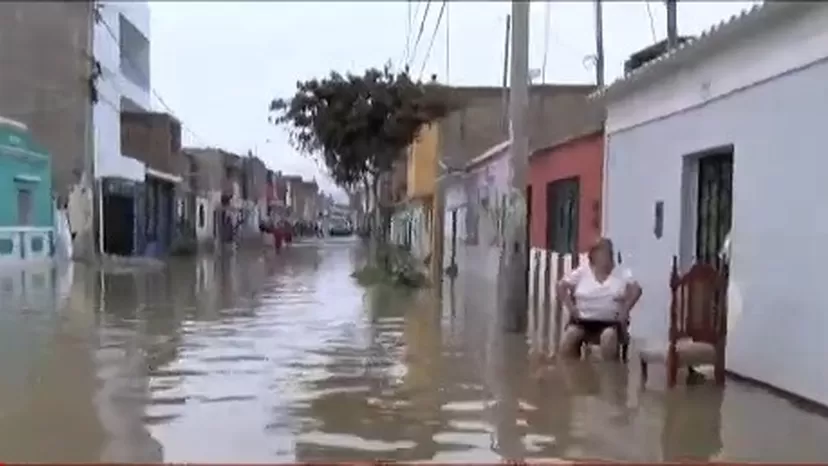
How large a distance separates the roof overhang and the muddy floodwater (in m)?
2.94

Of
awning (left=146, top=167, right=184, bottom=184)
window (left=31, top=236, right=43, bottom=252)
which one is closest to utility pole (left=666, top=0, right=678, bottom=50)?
window (left=31, top=236, right=43, bottom=252)

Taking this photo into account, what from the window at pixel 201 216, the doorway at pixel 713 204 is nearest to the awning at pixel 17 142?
the doorway at pixel 713 204

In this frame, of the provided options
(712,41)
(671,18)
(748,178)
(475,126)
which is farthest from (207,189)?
(748,178)

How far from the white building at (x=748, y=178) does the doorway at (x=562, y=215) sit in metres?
3.65

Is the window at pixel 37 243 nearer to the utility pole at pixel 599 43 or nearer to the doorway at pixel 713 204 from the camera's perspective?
the utility pole at pixel 599 43

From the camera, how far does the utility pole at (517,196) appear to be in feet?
43.7

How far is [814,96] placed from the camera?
26.9ft

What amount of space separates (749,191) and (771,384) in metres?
1.69

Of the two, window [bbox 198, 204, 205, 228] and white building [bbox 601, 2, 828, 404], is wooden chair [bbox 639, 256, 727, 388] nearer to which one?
white building [bbox 601, 2, 828, 404]

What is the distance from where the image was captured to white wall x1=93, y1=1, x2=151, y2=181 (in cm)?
3622

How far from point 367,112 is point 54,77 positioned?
1029 centimetres

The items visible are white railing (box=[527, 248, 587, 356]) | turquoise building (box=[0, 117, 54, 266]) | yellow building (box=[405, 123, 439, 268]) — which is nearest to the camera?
white railing (box=[527, 248, 587, 356])

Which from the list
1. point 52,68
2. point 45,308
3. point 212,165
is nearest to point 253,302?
point 45,308

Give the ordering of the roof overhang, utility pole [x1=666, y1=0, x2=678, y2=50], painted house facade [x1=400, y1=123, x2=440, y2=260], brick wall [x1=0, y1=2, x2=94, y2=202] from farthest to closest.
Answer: painted house facade [x1=400, y1=123, x2=440, y2=260]
brick wall [x1=0, y1=2, x2=94, y2=202]
utility pole [x1=666, y1=0, x2=678, y2=50]
the roof overhang
